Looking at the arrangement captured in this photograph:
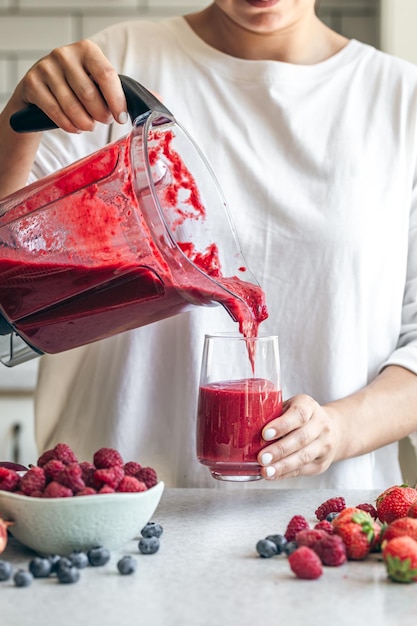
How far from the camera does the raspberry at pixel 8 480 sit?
104 centimetres

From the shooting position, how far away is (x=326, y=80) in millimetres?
1634

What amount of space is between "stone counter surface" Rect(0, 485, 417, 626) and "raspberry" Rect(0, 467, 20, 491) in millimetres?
73

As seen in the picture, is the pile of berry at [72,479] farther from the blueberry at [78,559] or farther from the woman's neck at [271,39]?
the woman's neck at [271,39]

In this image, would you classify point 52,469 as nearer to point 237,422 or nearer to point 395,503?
point 237,422

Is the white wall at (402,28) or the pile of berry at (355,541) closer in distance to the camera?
the pile of berry at (355,541)

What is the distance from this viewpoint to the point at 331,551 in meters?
0.99

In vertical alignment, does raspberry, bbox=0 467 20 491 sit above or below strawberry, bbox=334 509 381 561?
above

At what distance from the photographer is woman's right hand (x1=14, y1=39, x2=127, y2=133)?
1144 millimetres

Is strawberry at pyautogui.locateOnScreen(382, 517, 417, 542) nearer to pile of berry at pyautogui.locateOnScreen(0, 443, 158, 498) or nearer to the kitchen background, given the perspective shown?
pile of berry at pyautogui.locateOnScreen(0, 443, 158, 498)

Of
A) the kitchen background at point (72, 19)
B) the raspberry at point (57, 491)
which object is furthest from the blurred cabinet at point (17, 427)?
the raspberry at point (57, 491)

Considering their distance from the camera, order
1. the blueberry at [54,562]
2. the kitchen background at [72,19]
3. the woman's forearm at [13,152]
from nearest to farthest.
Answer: the blueberry at [54,562] → the woman's forearm at [13,152] → the kitchen background at [72,19]

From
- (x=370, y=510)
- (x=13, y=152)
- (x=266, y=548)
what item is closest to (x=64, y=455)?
(x=266, y=548)

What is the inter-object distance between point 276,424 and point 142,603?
15.1 inches

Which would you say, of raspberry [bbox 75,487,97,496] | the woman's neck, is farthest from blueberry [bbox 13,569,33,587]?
the woman's neck
